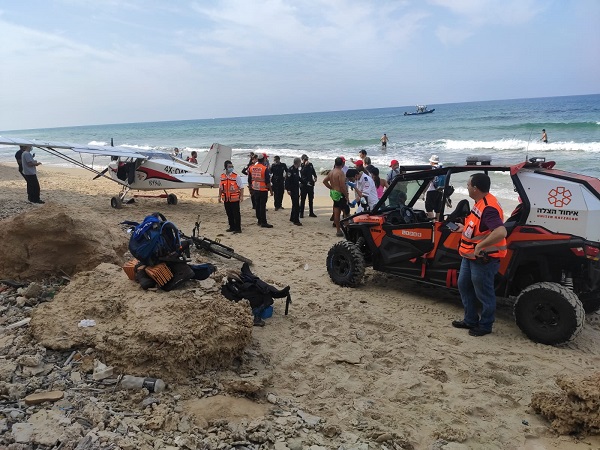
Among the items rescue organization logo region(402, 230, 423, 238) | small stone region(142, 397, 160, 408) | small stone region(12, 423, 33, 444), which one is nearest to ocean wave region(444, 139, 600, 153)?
rescue organization logo region(402, 230, 423, 238)

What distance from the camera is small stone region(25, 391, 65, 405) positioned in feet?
10.5

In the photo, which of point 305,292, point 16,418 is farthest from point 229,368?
point 305,292

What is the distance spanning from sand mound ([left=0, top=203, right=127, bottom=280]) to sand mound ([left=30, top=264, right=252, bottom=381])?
3.68 ft

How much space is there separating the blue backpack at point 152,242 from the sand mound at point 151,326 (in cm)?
34

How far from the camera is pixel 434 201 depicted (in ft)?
18.2

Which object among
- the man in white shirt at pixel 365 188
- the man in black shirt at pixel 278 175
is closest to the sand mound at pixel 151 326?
the man in white shirt at pixel 365 188

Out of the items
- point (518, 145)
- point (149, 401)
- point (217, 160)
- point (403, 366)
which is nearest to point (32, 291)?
point (149, 401)

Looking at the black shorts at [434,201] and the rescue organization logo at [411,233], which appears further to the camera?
the rescue organization logo at [411,233]

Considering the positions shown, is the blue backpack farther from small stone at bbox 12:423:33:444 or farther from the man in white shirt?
the man in white shirt

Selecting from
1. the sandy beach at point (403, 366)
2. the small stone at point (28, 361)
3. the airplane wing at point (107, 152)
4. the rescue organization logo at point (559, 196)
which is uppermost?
the airplane wing at point (107, 152)

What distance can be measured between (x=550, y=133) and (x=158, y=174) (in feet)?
103

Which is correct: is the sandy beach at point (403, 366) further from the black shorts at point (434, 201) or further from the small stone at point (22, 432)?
the black shorts at point (434, 201)

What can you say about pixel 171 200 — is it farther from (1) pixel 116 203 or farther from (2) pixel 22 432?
(2) pixel 22 432

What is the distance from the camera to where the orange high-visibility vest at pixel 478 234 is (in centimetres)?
448
